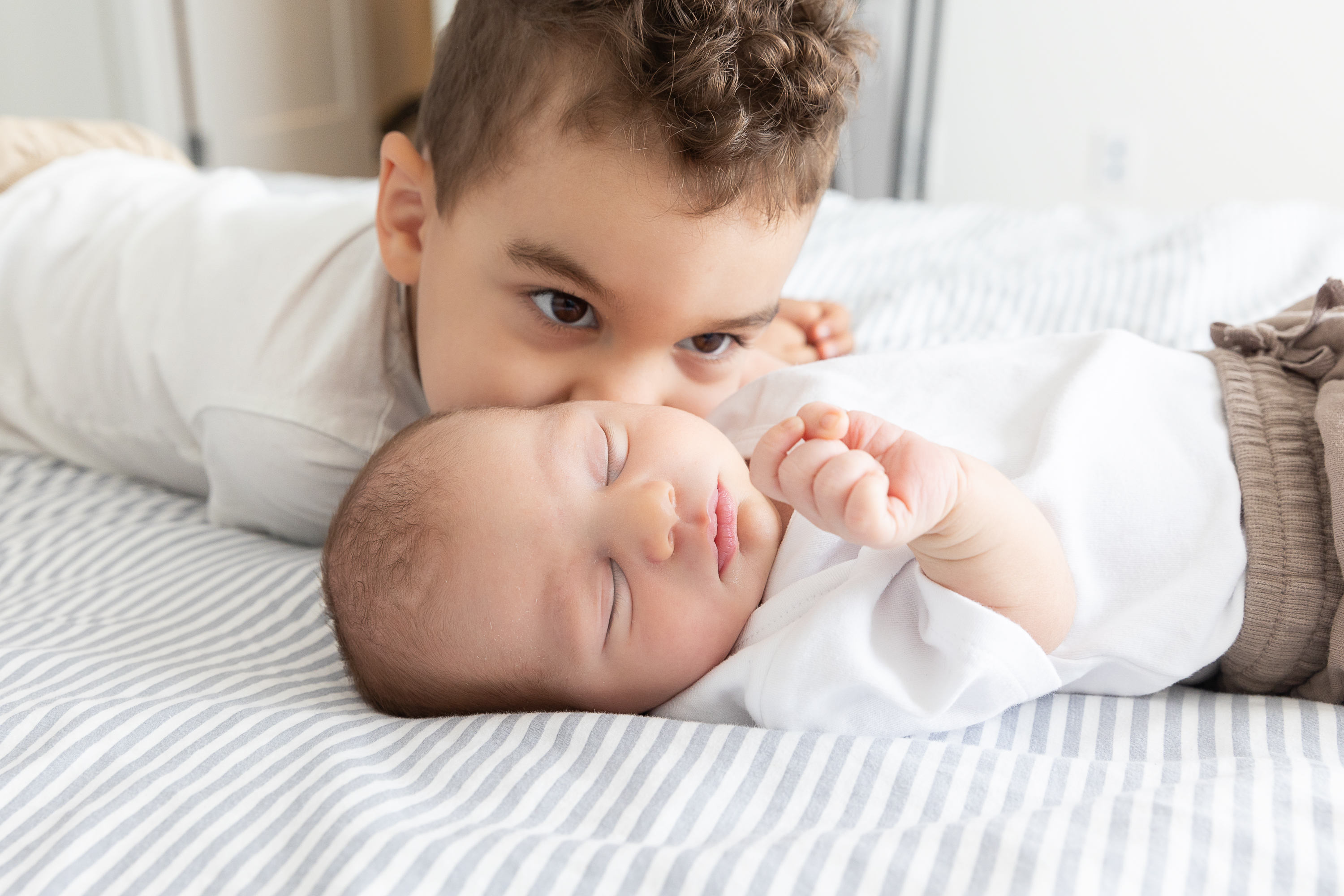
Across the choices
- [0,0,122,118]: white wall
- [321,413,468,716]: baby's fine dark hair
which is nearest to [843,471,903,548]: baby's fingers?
[321,413,468,716]: baby's fine dark hair

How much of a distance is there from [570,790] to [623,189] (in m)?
0.46

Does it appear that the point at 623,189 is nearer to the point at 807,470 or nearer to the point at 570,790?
the point at 807,470

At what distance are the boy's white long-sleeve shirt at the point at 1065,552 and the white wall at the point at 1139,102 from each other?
7.59ft

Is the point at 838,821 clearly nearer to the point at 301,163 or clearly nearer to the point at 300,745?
the point at 300,745

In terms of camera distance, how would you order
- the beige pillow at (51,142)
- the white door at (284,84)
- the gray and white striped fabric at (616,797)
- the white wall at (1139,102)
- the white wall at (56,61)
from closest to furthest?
the gray and white striped fabric at (616,797) → the beige pillow at (51,142) → the white wall at (56,61) → the white wall at (1139,102) → the white door at (284,84)

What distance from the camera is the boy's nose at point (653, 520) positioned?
69 centimetres

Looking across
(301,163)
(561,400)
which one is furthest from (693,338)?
(301,163)

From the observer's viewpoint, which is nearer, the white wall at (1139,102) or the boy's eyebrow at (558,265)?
the boy's eyebrow at (558,265)

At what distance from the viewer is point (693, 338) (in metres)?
0.93

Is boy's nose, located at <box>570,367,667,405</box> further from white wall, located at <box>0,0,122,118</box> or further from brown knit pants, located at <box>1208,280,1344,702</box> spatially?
white wall, located at <box>0,0,122,118</box>

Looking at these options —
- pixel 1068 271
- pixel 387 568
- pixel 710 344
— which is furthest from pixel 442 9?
pixel 387 568

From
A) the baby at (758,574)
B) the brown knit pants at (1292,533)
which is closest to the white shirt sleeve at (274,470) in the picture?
the baby at (758,574)

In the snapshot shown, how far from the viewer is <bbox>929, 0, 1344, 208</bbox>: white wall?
2.71m

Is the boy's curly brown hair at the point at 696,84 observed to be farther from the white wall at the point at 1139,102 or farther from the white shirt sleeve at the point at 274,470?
the white wall at the point at 1139,102
